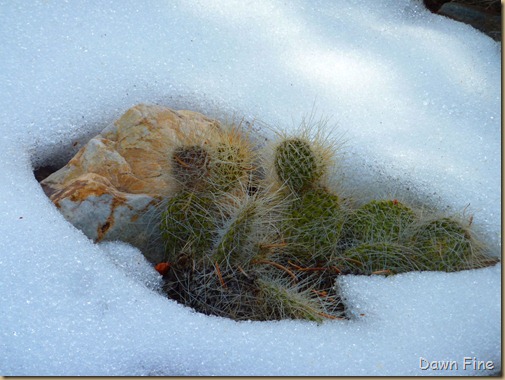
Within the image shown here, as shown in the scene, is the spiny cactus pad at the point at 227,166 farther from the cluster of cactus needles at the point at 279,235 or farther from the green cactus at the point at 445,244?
the green cactus at the point at 445,244

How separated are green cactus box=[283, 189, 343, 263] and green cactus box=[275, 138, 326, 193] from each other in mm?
47

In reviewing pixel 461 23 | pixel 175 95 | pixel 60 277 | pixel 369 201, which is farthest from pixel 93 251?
pixel 461 23

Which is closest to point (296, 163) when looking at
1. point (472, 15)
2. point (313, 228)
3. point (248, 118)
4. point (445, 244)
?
point (313, 228)

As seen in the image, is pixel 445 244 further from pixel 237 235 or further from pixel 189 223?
pixel 189 223

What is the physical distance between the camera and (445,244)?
1529mm

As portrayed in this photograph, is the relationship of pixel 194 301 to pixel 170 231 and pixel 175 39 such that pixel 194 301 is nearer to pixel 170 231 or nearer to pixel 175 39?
pixel 170 231

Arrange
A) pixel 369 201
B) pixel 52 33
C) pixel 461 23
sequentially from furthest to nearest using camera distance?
pixel 461 23, pixel 52 33, pixel 369 201

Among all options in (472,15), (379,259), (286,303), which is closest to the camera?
(286,303)

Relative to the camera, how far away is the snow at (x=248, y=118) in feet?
4.15

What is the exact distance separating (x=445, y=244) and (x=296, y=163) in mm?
393

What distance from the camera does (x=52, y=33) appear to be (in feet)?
6.08

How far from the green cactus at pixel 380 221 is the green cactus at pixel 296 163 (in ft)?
0.48

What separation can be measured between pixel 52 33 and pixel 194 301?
2.98 ft

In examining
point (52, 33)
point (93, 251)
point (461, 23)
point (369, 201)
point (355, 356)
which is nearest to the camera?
point (355, 356)
